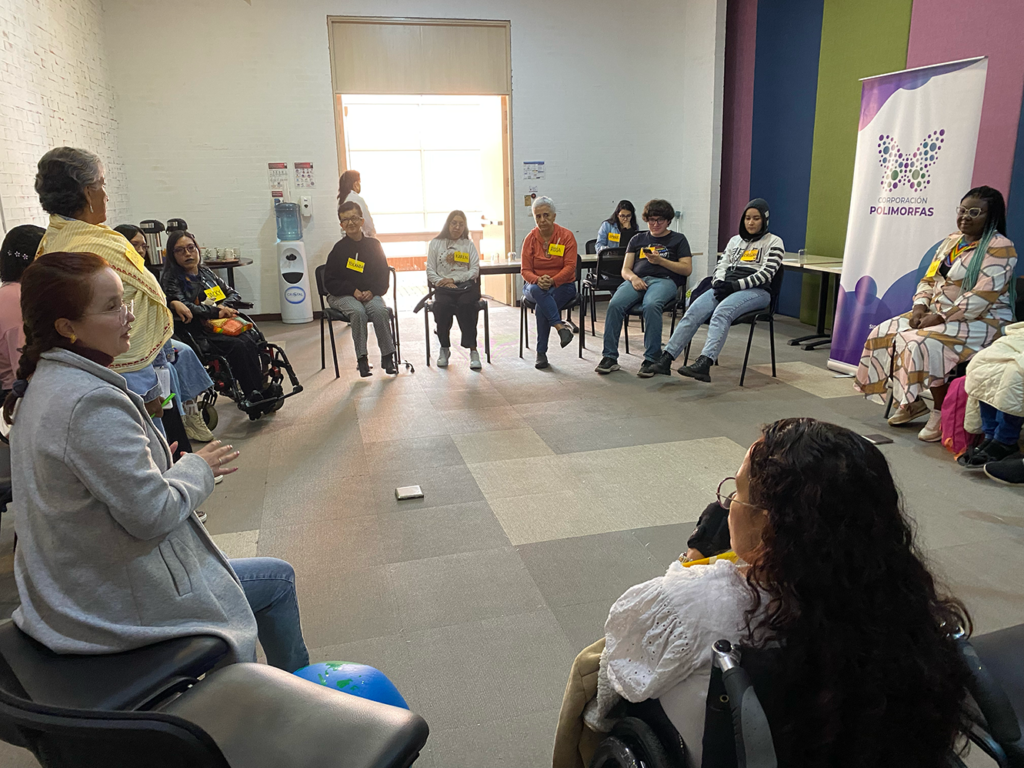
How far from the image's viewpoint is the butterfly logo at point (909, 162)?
172 inches

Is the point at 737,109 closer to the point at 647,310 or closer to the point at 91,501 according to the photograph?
the point at 647,310

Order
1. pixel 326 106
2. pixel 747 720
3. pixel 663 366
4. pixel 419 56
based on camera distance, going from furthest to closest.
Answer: pixel 419 56 < pixel 326 106 < pixel 663 366 < pixel 747 720

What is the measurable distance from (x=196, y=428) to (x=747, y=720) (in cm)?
370

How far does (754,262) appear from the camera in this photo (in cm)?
507

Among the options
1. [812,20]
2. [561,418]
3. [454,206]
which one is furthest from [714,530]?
[454,206]

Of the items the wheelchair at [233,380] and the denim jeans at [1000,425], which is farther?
the wheelchair at [233,380]

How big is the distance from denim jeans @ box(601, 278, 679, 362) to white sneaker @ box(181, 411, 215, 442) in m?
2.80

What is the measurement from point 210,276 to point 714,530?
3.89m

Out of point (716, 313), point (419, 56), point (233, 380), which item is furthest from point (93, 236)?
point (419, 56)

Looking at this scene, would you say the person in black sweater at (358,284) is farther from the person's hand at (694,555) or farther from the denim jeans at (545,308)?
the person's hand at (694,555)

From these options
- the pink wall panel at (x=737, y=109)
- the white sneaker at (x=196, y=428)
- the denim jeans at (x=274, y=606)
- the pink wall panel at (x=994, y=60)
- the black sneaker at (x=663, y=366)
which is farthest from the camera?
the pink wall panel at (x=737, y=109)

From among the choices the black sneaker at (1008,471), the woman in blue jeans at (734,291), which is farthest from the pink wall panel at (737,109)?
the black sneaker at (1008,471)

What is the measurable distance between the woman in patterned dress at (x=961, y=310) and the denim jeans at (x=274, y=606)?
344cm

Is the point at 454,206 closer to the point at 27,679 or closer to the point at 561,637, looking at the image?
the point at 561,637
